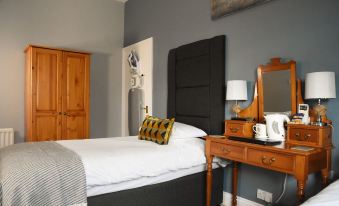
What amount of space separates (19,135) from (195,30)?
298 cm

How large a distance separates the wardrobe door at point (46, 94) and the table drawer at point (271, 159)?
9.11 feet

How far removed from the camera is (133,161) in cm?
192

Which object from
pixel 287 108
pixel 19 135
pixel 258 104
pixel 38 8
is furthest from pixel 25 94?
pixel 287 108

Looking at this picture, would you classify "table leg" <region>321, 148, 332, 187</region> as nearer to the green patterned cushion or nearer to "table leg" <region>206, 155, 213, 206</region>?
"table leg" <region>206, 155, 213, 206</region>

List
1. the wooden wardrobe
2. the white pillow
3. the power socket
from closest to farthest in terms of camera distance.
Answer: the power socket → the white pillow → the wooden wardrobe

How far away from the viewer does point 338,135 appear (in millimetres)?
1793

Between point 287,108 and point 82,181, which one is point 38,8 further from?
point 287,108

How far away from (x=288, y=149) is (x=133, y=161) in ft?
3.67

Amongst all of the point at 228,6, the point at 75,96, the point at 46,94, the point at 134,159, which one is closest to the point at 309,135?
the point at 134,159

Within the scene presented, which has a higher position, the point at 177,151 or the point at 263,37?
the point at 263,37

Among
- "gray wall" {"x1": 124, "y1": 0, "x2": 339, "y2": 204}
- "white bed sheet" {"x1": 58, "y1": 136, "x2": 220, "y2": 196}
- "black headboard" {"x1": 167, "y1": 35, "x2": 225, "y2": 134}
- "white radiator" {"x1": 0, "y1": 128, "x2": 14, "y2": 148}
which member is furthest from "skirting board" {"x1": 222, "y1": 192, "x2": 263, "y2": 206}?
"white radiator" {"x1": 0, "y1": 128, "x2": 14, "y2": 148}

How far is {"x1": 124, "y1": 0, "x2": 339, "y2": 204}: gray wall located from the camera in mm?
1853

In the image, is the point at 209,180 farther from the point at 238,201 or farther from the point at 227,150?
the point at 238,201

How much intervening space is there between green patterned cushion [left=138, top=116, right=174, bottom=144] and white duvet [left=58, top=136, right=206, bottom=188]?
0.08 m
